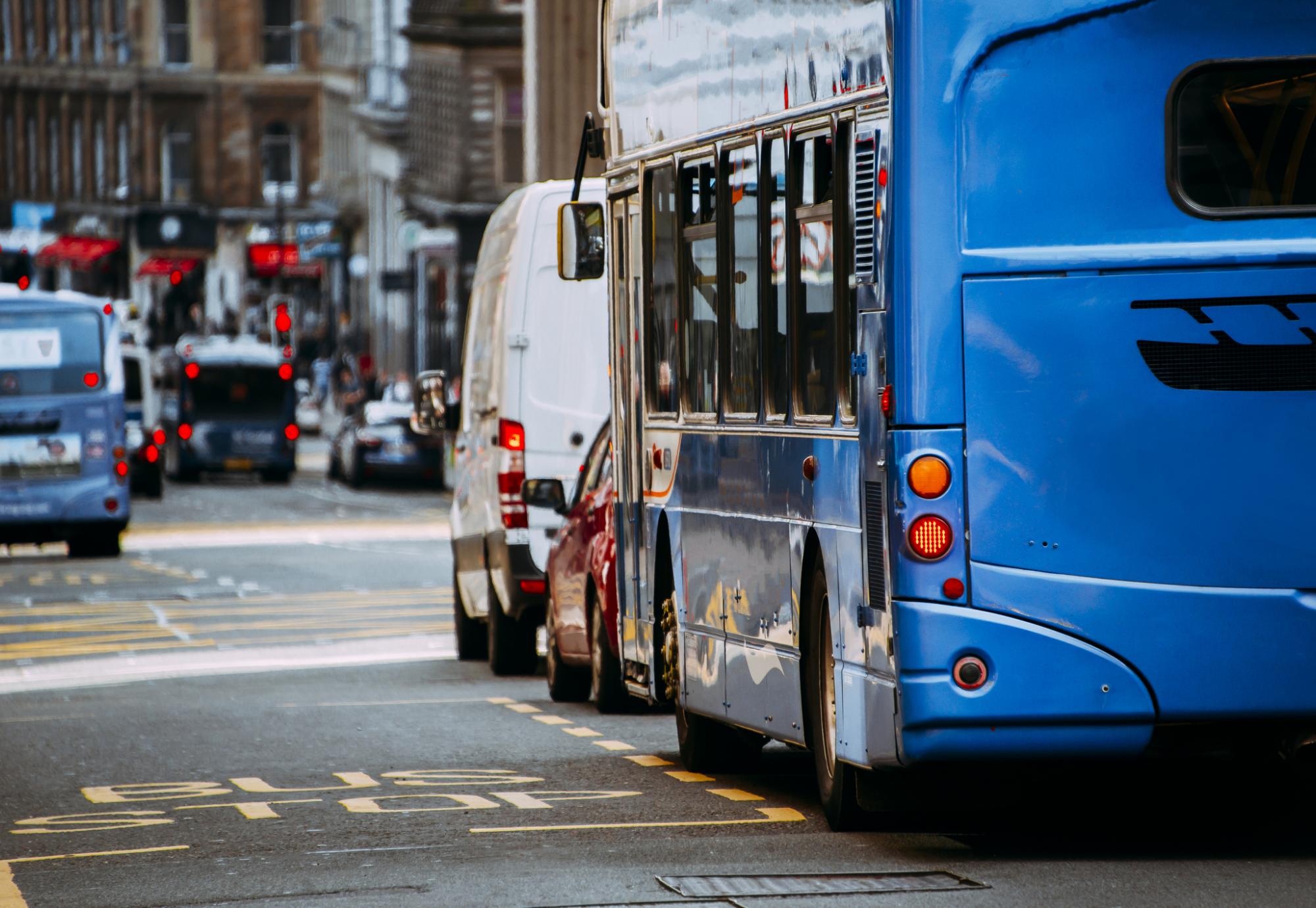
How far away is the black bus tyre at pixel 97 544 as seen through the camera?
1334 inches

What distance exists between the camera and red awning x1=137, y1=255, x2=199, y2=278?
339 ft

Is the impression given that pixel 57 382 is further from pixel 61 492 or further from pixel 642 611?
pixel 642 611

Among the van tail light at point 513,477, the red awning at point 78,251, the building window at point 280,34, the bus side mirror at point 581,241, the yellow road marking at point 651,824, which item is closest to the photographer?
the yellow road marking at point 651,824

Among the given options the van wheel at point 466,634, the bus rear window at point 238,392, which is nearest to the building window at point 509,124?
the bus rear window at point 238,392

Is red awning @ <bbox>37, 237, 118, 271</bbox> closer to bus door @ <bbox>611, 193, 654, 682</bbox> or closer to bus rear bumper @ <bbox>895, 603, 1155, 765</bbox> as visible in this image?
bus door @ <bbox>611, 193, 654, 682</bbox>

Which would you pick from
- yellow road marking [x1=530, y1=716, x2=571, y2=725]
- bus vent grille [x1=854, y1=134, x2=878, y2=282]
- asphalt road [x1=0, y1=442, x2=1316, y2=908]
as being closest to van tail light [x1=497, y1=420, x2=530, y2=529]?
asphalt road [x1=0, y1=442, x2=1316, y2=908]

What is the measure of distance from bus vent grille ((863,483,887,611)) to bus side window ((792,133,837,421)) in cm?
57

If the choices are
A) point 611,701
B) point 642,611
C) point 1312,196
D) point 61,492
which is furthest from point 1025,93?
point 61,492

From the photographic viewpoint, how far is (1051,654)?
352 inches

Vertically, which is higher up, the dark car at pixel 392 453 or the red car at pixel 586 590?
the red car at pixel 586 590

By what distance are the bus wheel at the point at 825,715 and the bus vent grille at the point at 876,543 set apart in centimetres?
64

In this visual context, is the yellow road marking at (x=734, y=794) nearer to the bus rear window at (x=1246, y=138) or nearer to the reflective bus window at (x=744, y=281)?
the reflective bus window at (x=744, y=281)

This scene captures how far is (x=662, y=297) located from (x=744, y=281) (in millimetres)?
1350

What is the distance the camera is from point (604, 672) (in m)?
15.4
